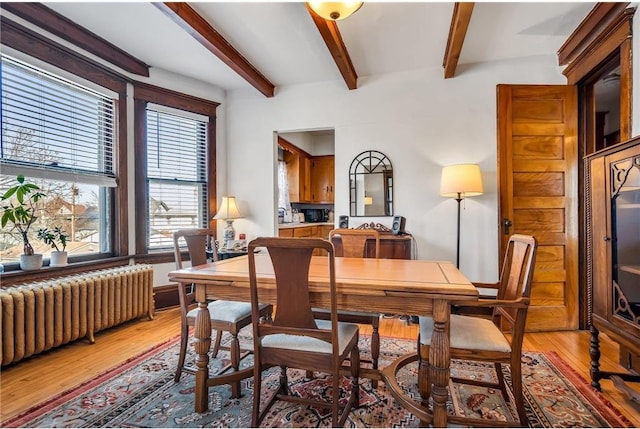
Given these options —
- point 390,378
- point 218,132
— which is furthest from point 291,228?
point 390,378

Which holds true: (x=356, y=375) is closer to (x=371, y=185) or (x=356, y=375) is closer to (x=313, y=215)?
(x=371, y=185)

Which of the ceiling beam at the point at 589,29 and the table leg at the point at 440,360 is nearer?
the table leg at the point at 440,360

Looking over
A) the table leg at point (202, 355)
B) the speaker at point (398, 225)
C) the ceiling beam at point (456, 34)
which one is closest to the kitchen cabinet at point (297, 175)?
the speaker at point (398, 225)

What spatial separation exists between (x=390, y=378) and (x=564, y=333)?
2231 mm

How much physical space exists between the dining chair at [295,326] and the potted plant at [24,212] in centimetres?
207

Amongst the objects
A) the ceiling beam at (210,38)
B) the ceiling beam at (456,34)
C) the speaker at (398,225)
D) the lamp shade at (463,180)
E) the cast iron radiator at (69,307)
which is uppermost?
the ceiling beam at (210,38)

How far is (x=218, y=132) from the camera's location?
4273mm

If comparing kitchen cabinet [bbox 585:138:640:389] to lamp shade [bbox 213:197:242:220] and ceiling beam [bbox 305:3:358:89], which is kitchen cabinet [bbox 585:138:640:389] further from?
lamp shade [bbox 213:197:242:220]

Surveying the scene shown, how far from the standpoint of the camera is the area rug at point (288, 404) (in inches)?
66.3

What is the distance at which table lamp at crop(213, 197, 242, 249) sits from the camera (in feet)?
13.0

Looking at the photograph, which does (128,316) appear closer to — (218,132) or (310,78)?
(218,132)

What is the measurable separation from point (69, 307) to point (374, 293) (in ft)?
8.18

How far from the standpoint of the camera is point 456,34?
8.59ft

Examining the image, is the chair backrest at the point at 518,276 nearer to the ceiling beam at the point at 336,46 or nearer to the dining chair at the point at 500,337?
the dining chair at the point at 500,337
